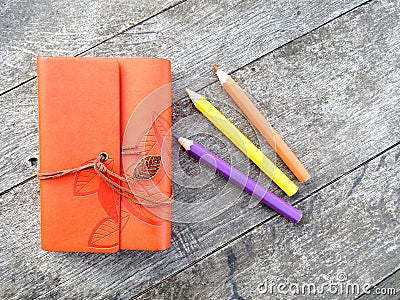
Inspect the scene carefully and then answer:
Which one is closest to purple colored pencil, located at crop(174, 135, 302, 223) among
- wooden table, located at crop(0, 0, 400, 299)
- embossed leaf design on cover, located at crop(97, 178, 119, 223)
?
wooden table, located at crop(0, 0, 400, 299)

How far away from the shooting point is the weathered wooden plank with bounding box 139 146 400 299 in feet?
2.40

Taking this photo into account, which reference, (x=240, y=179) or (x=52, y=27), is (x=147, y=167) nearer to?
(x=240, y=179)

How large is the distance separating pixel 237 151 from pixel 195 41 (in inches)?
7.1

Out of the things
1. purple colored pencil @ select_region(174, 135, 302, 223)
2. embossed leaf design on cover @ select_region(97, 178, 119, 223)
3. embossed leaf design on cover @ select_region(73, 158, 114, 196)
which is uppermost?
embossed leaf design on cover @ select_region(73, 158, 114, 196)

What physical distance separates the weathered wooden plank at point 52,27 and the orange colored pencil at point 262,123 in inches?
6.3

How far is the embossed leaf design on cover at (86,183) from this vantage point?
2.06ft

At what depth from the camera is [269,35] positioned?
0.75 m

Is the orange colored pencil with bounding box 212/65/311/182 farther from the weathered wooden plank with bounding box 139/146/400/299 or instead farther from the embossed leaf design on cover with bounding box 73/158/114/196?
the embossed leaf design on cover with bounding box 73/158/114/196

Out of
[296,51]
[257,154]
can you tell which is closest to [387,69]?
[296,51]

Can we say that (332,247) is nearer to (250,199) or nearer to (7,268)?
(250,199)

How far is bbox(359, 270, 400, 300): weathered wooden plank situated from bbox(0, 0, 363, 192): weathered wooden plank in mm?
399

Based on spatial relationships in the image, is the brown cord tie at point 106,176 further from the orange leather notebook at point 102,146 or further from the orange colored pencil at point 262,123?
the orange colored pencil at point 262,123

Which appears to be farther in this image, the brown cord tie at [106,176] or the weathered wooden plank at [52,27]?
the weathered wooden plank at [52,27]

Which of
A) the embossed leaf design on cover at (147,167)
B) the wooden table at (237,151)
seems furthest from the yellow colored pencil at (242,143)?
the embossed leaf design on cover at (147,167)
